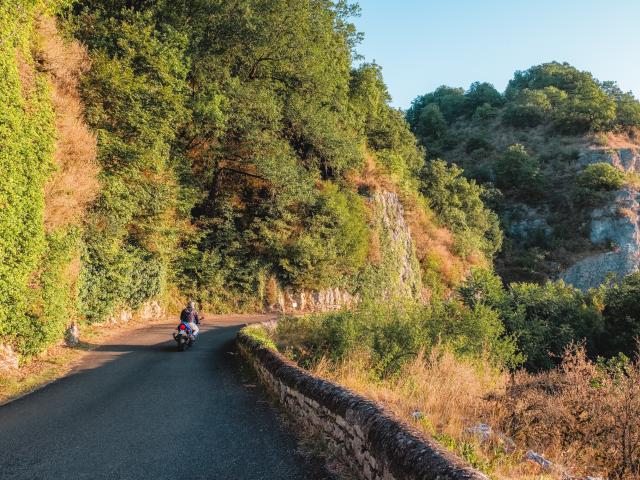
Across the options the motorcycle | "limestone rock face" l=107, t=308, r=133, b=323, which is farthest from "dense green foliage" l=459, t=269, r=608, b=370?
"limestone rock face" l=107, t=308, r=133, b=323

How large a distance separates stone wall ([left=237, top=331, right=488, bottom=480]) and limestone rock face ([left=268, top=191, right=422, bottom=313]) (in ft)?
74.6

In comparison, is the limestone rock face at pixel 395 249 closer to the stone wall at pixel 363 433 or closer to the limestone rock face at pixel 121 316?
the limestone rock face at pixel 121 316

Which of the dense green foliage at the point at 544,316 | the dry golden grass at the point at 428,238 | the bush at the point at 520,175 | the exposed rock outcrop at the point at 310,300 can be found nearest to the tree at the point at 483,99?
the bush at the point at 520,175

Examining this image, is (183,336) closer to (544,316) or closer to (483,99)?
(544,316)

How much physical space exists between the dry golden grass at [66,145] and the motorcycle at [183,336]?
460 centimetres

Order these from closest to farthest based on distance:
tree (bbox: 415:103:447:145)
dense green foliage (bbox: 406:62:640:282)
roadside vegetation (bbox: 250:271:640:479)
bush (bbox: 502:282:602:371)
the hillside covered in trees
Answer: roadside vegetation (bbox: 250:271:640:479), the hillside covered in trees, bush (bbox: 502:282:602:371), dense green foliage (bbox: 406:62:640:282), tree (bbox: 415:103:447:145)

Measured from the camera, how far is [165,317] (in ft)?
75.3

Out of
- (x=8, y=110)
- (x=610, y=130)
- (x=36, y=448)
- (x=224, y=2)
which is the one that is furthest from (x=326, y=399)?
(x=610, y=130)

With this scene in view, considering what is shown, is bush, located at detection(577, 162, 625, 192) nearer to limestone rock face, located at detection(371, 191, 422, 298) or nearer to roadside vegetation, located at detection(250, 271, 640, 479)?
limestone rock face, located at detection(371, 191, 422, 298)

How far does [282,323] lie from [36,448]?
1211 centimetres

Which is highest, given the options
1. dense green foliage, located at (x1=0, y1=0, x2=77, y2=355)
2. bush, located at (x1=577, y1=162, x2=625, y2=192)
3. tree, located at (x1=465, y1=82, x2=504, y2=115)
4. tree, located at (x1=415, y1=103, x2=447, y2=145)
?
tree, located at (x1=465, y1=82, x2=504, y2=115)

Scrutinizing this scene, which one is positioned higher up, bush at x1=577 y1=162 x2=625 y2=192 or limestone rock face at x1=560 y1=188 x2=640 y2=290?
bush at x1=577 y1=162 x2=625 y2=192

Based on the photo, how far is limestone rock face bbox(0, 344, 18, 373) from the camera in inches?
370

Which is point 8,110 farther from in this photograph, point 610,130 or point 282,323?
point 610,130
